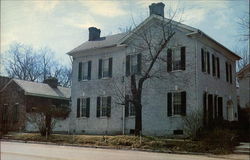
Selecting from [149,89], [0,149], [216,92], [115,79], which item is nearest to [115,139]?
[115,79]

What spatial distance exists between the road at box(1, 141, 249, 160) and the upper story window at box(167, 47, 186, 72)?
54.9 inches

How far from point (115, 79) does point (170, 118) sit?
3.41 feet

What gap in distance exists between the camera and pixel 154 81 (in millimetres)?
5426

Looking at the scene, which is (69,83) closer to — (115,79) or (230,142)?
(115,79)

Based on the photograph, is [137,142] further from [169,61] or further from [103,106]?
[169,61]

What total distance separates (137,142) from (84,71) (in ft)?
4.34

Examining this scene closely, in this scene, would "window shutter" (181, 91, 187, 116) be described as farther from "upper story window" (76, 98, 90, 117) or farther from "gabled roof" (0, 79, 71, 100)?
"gabled roof" (0, 79, 71, 100)

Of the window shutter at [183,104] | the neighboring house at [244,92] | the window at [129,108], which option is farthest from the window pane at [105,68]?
the neighboring house at [244,92]

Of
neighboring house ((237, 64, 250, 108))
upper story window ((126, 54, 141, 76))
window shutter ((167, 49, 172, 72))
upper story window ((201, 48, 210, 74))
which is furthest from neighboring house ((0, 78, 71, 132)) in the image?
neighboring house ((237, 64, 250, 108))

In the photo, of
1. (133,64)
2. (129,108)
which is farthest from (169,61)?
(129,108)

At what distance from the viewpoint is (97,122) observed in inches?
185

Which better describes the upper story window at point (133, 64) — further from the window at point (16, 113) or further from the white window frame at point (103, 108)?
the window at point (16, 113)

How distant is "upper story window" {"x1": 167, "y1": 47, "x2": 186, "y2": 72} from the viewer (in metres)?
4.63

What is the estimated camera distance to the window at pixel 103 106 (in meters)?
4.80
